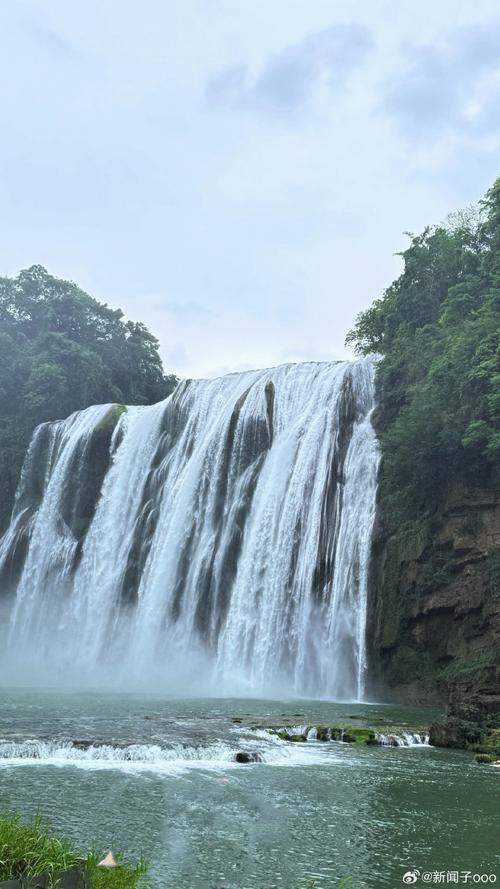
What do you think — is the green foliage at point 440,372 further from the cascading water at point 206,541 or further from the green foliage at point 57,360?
the green foliage at point 57,360

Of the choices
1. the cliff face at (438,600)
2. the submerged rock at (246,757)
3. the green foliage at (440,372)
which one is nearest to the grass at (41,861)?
the submerged rock at (246,757)

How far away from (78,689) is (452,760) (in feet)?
56.5

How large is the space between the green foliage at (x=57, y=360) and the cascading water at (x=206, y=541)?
6.13 metres

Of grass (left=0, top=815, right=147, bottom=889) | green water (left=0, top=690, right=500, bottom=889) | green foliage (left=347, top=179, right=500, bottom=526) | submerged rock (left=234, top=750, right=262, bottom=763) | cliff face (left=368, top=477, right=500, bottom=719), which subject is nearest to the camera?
grass (left=0, top=815, right=147, bottom=889)

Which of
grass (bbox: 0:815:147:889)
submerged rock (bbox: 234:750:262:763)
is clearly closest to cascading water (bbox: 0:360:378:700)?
submerged rock (bbox: 234:750:262:763)

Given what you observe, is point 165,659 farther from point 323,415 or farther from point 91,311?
→ point 91,311

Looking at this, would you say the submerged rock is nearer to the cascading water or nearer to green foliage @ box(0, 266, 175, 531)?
the cascading water

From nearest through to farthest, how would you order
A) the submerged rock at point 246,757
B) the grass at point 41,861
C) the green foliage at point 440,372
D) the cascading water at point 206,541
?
the grass at point 41,861 < the submerged rock at point 246,757 < the green foliage at point 440,372 < the cascading water at point 206,541

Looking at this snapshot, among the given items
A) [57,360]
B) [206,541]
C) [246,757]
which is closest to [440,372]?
[206,541]

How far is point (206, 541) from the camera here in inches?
1380

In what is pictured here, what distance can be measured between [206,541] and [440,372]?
12329 mm

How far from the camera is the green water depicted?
915 cm

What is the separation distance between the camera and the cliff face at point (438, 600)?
86.4 feet

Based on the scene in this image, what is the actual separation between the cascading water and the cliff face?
0.94 m
